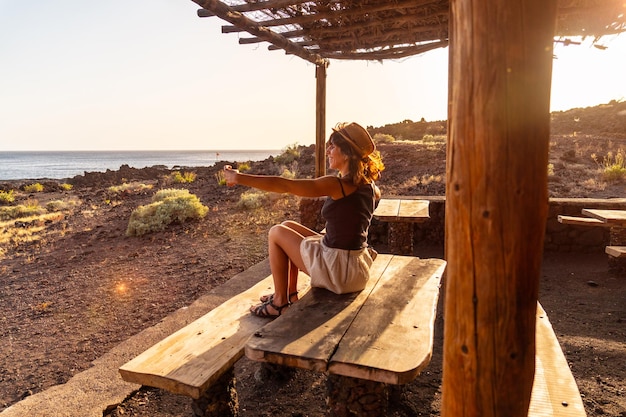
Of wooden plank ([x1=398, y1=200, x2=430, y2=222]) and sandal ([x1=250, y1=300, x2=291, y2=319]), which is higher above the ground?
wooden plank ([x1=398, y1=200, x2=430, y2=222])

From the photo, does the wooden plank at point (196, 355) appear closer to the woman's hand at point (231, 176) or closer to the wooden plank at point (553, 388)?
the woman's hand at point (231, 176)

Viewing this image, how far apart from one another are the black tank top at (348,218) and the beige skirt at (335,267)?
5cm

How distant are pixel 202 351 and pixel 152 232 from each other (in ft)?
24.5

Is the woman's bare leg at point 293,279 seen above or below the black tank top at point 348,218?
below

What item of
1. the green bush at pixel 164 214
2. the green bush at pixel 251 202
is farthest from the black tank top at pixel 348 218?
the green bush at pixel 251 202

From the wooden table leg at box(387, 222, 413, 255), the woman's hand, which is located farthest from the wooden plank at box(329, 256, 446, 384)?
the wooden table leg at box(387, 222, 413, 255)

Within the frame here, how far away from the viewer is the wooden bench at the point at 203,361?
1856 mm

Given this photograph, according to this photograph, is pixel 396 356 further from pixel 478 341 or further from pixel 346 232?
pixel 346 232

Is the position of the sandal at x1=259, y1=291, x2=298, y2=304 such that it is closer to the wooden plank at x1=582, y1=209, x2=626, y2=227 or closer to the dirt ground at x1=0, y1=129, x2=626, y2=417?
the dirt ground at x1=0, y1=129, x2=626, y2=417

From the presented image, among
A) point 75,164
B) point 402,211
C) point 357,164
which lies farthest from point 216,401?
point 75,164

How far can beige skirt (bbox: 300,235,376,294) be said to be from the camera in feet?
8.32

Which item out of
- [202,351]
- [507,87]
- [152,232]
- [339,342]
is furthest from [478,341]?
[152,232]

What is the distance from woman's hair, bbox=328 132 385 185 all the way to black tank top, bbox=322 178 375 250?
0.07 meters

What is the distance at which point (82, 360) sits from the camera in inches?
157
